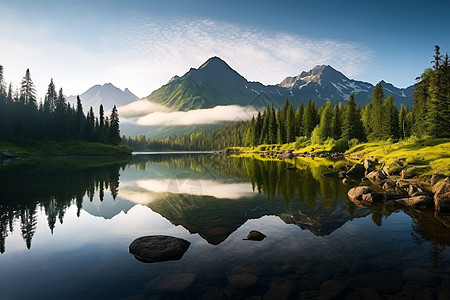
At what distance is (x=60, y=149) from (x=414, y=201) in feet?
402

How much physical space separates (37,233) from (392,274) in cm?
1896

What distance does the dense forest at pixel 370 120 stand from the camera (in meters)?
52.2

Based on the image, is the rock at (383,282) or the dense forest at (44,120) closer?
the rock at (383,282)

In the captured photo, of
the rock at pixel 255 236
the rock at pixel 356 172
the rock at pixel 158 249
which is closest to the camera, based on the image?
the rock at pixel 158 249

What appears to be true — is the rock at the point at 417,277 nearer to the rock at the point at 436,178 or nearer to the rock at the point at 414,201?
the rock at the point at 414,201

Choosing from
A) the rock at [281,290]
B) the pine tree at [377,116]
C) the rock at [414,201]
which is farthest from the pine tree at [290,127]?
the rock at [281,290]

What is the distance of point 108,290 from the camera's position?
8984 millimetres

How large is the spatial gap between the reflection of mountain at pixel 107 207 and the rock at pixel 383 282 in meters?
17.1

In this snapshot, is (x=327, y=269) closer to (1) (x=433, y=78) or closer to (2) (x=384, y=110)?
(1) (x=433, y=78)

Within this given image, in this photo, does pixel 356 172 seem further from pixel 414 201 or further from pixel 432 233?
pixel 432 233

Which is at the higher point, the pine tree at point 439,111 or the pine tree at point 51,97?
the pine tree at point 51,97

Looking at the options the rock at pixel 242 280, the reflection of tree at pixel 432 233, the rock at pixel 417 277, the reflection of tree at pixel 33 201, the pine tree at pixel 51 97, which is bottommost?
the rock at pixel 242 280

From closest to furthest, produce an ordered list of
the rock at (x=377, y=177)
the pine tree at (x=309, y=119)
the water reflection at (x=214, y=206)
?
the water reflection at (x=214, y=206)
the rock at (x=377, y=177)
the pine tree at (x=309, y=119)

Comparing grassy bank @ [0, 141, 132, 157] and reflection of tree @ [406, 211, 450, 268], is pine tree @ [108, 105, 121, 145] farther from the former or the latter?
reflection of tree @ [406, 211, 450, 268]
